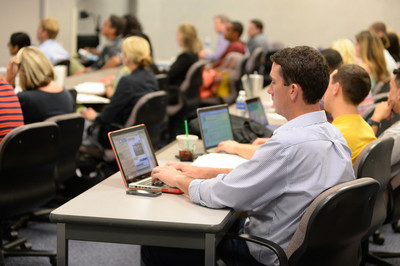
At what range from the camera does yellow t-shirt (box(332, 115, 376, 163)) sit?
2.97 m

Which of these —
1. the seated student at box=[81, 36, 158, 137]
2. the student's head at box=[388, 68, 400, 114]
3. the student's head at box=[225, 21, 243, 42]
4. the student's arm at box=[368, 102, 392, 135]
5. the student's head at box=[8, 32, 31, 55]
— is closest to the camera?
the student's head at box=[388, 68, 400, 114]

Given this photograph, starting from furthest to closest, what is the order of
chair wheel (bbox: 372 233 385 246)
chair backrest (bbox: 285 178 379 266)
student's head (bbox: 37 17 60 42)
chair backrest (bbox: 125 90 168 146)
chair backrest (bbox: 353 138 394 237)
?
student's head (bbox: 37 17 60 42) < chair backrest (bbox: 125 90 168 146) < chair wheel (bbox: 372 233 385 246) < chair backrest (bbox: 353 138 394 237) < chair backrest (bbox: 285 178 379 266)

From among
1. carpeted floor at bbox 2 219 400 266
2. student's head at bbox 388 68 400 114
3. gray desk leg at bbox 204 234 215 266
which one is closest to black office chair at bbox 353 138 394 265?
student's head at bbox 388 68 400 114

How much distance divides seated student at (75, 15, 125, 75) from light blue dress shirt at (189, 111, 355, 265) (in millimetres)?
5526

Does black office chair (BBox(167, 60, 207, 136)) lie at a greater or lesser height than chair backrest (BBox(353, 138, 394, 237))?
lesser

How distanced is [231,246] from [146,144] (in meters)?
0.67

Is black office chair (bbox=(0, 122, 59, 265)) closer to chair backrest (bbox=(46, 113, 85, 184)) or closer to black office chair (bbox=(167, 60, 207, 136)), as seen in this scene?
chair backrest (bbox=(46, 113, 85, 184))

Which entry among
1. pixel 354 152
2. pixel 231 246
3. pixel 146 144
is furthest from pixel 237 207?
pixel 354 152

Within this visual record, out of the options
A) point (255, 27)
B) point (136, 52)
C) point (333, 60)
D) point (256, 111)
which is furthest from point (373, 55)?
point (255, 27)

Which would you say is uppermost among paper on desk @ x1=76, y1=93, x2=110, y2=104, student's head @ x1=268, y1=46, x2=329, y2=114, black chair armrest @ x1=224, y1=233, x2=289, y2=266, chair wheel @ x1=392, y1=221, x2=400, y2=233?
student's head @ x1=268, y1=46, x2=329, y2=114

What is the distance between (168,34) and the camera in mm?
12047

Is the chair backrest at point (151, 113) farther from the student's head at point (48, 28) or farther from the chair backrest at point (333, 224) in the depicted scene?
the student's head at point (48, 28)

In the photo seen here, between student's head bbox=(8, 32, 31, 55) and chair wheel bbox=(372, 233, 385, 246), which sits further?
student's head bbox=(8, 32, 31, 55)

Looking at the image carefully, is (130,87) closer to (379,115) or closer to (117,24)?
(379,115)
